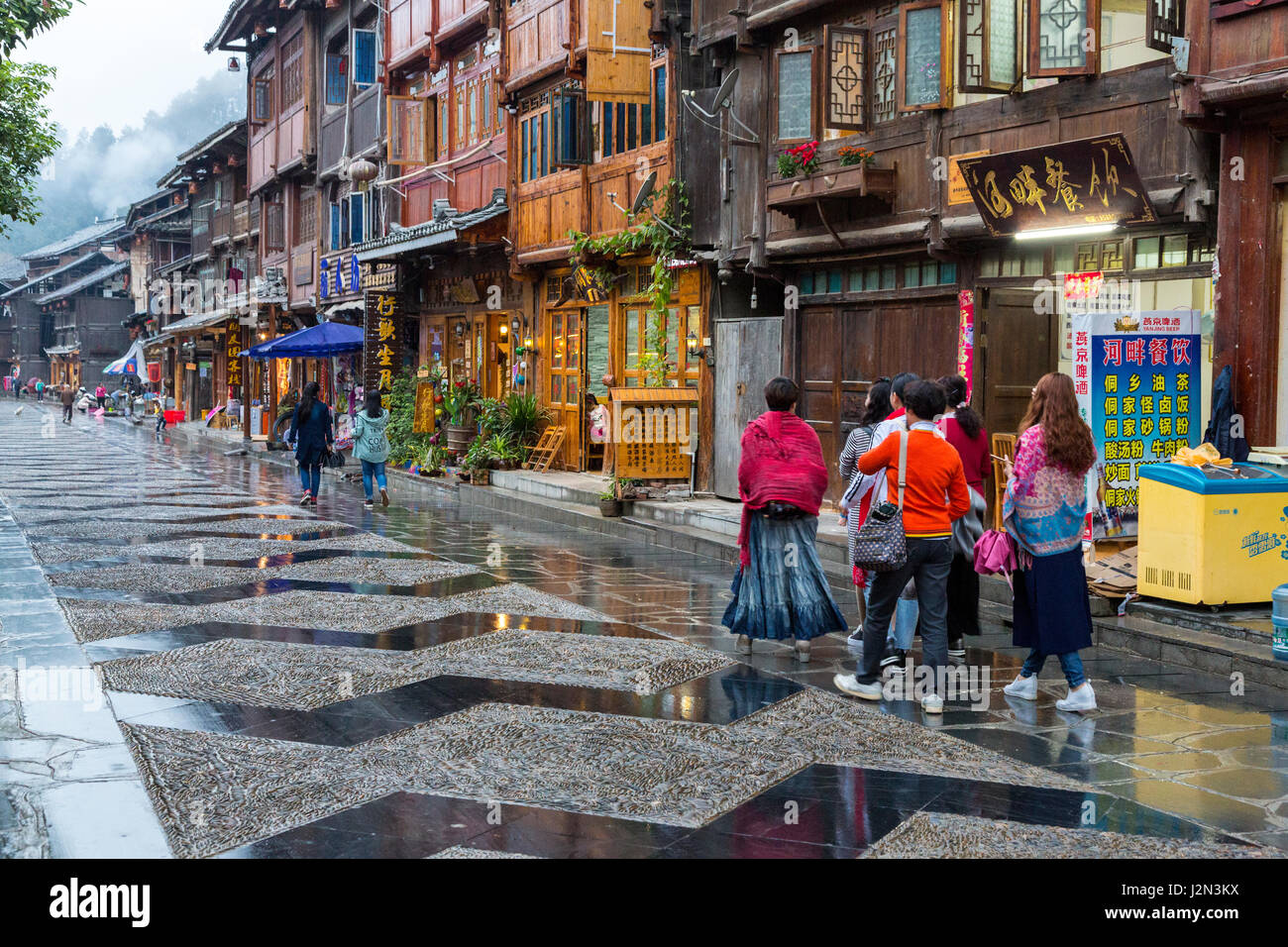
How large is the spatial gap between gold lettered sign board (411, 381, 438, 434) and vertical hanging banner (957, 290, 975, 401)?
15.1 m

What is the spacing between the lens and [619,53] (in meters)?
20.4

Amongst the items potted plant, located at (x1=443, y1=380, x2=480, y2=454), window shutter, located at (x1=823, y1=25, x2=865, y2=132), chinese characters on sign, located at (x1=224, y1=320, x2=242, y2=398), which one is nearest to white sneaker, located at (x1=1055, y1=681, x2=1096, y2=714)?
window shutter, located at (x1=823, y1=25, x2=865, y2=132)

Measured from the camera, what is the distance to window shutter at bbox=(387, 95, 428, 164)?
3017cm

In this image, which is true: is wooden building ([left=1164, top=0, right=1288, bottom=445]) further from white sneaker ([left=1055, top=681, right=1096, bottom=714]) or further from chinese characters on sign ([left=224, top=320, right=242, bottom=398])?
chinese characters on sign ([left=224, top=320, right=242, bottom=398])

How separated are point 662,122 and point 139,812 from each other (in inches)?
648

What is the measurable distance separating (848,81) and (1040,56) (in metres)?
3.62

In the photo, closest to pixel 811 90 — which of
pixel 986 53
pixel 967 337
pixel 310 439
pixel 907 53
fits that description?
pixel 907 53

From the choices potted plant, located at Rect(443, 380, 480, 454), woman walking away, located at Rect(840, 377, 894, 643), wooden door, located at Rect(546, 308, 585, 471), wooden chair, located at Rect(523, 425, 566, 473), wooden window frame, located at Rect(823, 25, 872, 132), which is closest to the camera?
woman walking away, located at Rect(840, 377, 894, 643)

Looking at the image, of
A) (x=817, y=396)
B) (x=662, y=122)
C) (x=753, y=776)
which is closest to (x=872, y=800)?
(x=753, y=776)

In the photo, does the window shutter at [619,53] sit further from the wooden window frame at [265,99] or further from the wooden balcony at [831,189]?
the wooden window frame at [265,99]

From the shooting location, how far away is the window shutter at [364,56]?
33.2 m

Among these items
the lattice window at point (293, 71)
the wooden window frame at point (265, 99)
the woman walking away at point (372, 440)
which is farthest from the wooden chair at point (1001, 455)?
the wooden window frame at point (265, 99)

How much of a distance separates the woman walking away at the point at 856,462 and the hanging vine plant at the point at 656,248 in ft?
33.3

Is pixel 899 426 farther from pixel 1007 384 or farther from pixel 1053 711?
pixel 1007 384
